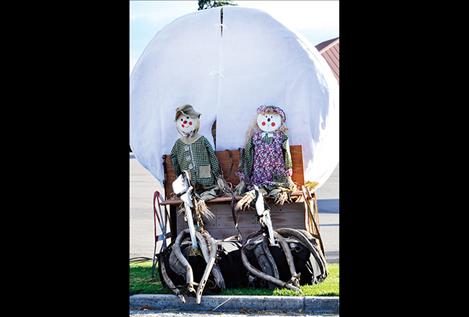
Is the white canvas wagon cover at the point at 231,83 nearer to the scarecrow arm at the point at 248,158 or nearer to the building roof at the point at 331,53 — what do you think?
the scarecrow arm at the point at 248,158

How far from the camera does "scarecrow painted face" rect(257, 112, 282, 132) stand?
7570mm

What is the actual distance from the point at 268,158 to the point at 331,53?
1057cm

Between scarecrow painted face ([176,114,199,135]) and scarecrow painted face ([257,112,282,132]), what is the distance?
1.86ft

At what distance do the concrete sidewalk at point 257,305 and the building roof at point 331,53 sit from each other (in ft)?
33.2

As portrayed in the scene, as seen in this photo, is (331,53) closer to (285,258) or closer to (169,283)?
(285,258)

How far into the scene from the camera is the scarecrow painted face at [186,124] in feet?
25.1

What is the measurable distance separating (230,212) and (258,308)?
1.05 m

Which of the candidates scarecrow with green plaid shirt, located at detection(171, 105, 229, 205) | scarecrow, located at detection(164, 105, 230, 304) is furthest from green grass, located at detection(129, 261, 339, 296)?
scarecrow with green plaid shirt, located at detection(171, 105, 229, 205)

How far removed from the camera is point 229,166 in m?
7.85

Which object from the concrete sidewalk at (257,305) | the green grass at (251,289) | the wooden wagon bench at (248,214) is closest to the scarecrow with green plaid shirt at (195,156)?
the wooden wagon bench at (248,214)
